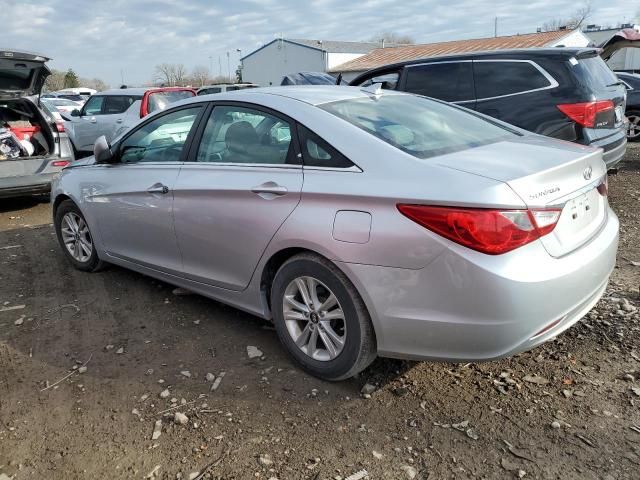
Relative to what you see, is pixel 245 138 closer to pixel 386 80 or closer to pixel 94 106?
pixel 386 80

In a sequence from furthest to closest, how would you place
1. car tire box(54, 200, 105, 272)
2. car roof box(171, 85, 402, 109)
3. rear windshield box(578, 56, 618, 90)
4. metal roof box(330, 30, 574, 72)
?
metal roof box(330, 30, 574, 72), rear windshield box(578, 56, 618, 90), car tire box(54, 200, 105, 272), car roof box(171, 85, 402, 109)

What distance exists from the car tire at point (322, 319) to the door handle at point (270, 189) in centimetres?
37

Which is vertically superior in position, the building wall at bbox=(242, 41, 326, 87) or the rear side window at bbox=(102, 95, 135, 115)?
the building wall at bbox=(242, 41, 326, 87)

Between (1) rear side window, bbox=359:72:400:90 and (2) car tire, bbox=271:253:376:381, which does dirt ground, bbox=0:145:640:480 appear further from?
(1) rear side window, bbox=359:72:400:90

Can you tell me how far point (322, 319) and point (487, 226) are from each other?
105 centimetres

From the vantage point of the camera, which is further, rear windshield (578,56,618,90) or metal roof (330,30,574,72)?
metal roof (330,30,574,72)

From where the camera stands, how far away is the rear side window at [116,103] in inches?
460

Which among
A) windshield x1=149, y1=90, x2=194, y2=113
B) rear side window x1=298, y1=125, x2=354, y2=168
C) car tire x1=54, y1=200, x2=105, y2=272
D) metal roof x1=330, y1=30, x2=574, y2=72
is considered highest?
metal roof x1=330, y1=30, x2=574, y2=72

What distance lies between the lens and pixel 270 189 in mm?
3041

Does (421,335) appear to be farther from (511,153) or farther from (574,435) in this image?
(511,153)

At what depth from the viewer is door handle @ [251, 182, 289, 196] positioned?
118 inches

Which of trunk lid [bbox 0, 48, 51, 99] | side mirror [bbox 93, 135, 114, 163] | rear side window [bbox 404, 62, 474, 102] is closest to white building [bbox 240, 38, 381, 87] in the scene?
trunk lid [bbox 0, 48, 51, 99]

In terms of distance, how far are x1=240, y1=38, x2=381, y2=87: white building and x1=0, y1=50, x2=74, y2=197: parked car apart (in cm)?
3929

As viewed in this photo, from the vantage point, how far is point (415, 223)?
2.46 meters
